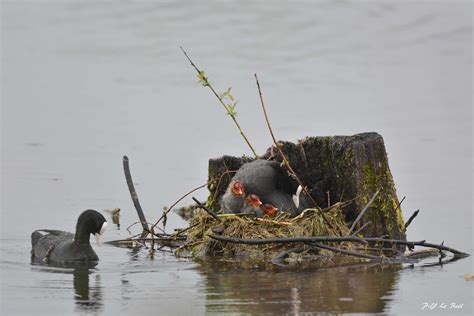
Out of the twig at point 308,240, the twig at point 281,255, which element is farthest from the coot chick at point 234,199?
the twig at point 308,240

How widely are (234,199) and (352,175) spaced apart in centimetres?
99

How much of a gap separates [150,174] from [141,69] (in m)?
7.05

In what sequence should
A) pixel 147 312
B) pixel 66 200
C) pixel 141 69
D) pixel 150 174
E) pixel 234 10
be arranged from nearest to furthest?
1. pixel 147 312
2. pixel 66 200
3. pixel 150 174
4. pixel 141 69
5. pixel 234 10

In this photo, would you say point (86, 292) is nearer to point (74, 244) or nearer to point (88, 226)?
point (74, 244)

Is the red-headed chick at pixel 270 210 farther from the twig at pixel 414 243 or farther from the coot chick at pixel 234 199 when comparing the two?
the twig at pixel 414 243

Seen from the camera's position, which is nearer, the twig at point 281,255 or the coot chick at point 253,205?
the twig at point 281,255

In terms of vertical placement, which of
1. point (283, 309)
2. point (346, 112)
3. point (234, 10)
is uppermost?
point (234, 10)

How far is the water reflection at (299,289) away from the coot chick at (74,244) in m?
1.08

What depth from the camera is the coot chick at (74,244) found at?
11.0 metres

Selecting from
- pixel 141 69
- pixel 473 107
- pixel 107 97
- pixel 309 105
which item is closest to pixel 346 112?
pixel 309 105

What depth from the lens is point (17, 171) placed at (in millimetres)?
14609

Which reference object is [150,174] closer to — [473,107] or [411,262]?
[411,262]

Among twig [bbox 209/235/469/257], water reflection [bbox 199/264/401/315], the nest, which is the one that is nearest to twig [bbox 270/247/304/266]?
the nest

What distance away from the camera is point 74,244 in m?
11.0
